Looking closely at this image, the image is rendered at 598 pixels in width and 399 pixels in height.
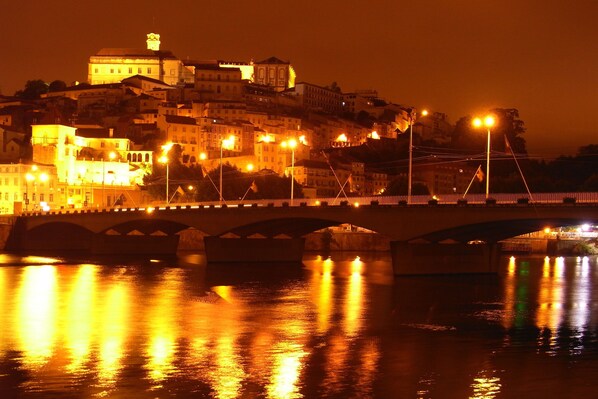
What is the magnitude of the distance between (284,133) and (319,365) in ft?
472

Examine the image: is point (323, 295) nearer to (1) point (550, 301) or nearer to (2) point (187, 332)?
(1) point (550, 301)

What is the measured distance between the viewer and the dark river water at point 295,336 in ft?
75.3

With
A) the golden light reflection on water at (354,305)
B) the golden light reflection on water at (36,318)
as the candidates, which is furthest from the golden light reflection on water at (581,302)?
the golden light reflection on water at (36,318)

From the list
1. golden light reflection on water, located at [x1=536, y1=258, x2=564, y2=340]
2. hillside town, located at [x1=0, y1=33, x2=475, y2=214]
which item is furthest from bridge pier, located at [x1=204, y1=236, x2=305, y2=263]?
hillside town, located at [x1=0, y1=33, x2=475, y2=214]

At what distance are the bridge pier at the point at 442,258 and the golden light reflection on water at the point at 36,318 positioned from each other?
21.0 meters

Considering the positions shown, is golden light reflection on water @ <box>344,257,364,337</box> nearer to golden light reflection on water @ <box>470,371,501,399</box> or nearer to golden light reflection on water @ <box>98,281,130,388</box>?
golden light reflection on water @ <box>470,371,501,399</box>

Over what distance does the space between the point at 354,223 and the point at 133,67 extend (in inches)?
5679

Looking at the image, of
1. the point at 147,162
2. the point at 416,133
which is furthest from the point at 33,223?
the point at 416,133

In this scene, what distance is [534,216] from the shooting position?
4575 centimetres

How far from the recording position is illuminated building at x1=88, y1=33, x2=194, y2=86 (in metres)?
189

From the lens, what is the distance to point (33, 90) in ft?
636

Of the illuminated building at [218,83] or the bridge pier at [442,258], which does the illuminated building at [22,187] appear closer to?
the illuminated building at [218,83]

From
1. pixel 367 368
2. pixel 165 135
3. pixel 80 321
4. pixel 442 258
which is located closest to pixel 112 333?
pixel 80 321

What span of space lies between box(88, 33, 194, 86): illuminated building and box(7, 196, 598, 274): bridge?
10665 centimetres
